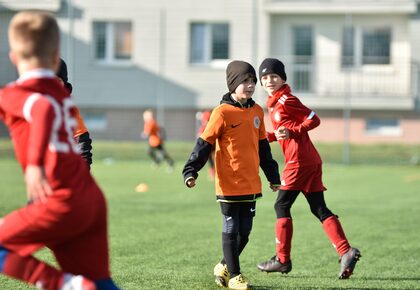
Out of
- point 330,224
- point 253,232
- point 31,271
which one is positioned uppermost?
point 31,271

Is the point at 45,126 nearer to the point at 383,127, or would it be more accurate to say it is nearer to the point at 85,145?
the point at 85,145

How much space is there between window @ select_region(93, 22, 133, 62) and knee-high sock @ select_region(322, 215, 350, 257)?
26.3m

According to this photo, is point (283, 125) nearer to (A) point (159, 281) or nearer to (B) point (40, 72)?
(A) point (159, 281)

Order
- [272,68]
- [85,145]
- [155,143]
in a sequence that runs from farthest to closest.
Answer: [155,143] < [272,68] < [85,145]

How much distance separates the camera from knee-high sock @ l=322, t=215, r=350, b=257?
26.6 ft

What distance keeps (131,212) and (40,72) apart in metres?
8.93

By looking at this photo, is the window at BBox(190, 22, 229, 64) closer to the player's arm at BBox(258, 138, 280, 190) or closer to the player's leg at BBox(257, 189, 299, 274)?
the player's leg at BBox(257, 189, 299, 274)

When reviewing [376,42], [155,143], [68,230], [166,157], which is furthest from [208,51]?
[68,230]

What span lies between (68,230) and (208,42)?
29217 millimetres

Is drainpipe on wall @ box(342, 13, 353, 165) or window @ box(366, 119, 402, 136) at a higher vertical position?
drainpipe on wall @ box(342, 13, 353, 165)

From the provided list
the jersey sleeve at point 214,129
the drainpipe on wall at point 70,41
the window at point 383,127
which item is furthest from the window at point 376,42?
the jersey sleeve at point 214,129

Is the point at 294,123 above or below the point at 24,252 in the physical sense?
above

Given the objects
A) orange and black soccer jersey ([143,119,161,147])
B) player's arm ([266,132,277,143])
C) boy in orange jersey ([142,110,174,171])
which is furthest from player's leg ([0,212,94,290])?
orange and black soccer jersey ([143,119,161,147])

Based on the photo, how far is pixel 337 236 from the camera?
8156 mm
